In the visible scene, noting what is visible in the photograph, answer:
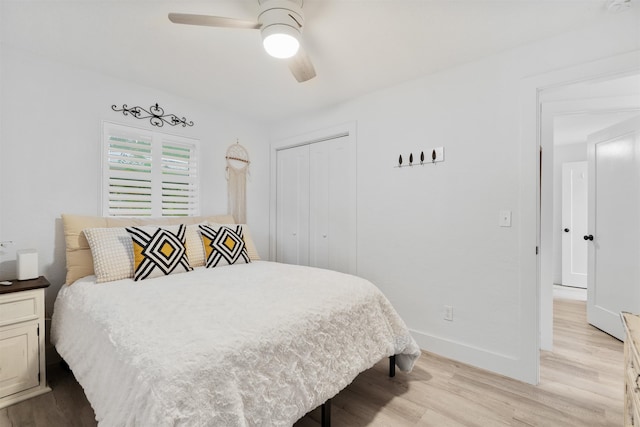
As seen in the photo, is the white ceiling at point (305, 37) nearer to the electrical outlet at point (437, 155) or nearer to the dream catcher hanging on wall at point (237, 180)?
the electrical outlet at point (437, 155)

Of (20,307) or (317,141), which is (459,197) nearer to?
(317,141)

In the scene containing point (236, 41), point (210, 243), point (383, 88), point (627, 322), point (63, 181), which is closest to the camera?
point (627, 322)

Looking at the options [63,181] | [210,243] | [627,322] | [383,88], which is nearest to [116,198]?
[63,181]

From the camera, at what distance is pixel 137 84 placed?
9.10ft

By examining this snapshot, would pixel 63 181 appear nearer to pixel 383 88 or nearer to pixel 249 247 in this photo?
pixel 249 247

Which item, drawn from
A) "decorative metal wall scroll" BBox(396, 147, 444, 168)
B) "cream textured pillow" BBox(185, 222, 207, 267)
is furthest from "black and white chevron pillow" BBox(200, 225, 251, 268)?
"decorative metal wall scroll" BBox(396, 147, 444, 168)

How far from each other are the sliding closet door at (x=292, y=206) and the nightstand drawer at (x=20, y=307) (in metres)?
2.37

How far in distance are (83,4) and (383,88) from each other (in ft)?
7.55

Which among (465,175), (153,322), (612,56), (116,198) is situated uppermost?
(612,56)

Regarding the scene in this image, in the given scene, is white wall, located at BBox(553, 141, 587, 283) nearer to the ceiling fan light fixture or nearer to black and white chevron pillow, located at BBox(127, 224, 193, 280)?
the ceiling fan light fixture

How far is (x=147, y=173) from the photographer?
2840 millimetres

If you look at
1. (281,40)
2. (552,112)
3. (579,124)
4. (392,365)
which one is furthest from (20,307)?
(579,124)

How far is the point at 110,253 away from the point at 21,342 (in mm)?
704

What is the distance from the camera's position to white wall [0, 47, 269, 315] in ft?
7.06
